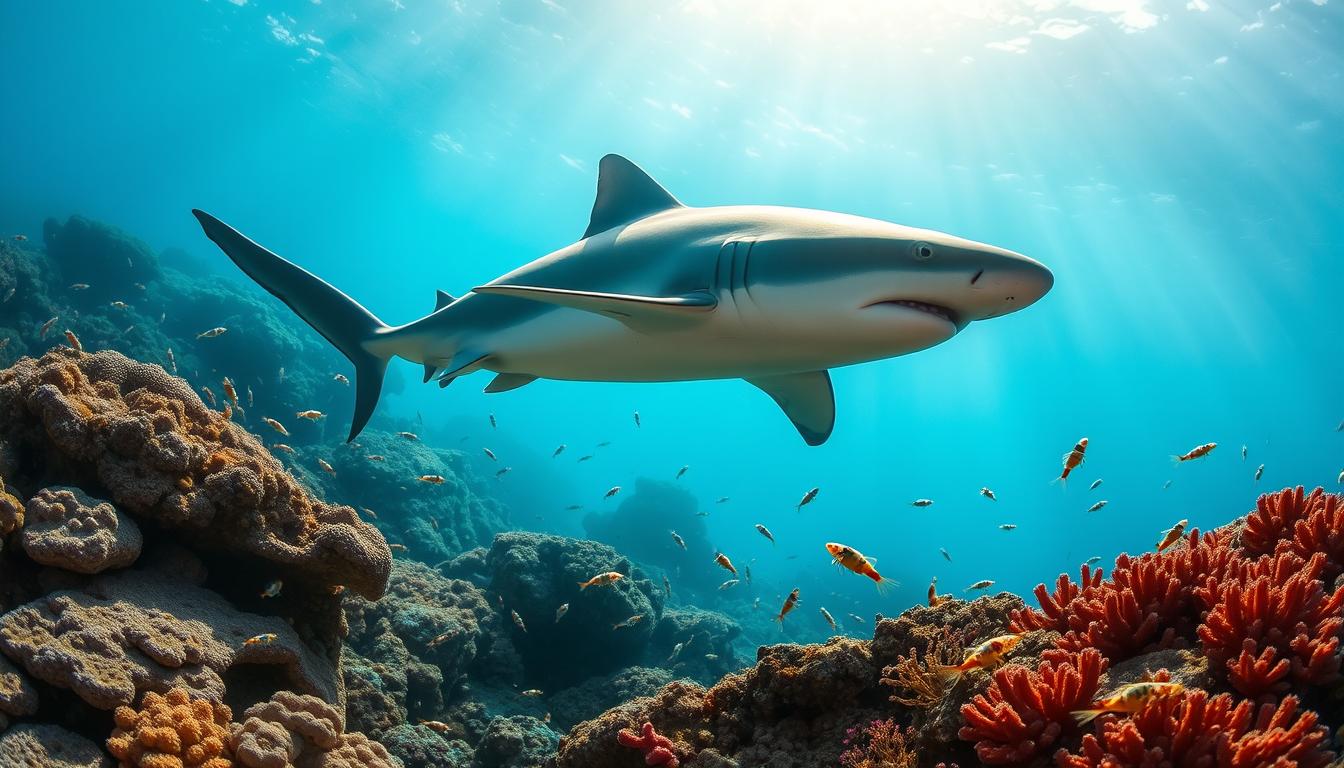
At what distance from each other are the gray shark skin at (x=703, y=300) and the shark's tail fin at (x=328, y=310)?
1 cm

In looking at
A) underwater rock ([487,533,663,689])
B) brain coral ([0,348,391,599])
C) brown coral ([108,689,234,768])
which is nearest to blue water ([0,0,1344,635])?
underwater rock ([487,533,663,689])

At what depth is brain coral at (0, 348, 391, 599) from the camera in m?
4.17

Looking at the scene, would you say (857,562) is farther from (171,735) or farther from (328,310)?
(328,310)

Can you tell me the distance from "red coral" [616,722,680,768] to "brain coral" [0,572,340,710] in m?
2.16

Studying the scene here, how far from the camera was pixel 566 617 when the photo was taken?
1073 centimetres

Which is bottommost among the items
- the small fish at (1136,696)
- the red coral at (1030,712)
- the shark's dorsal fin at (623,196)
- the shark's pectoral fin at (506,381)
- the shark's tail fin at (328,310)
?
the red coral at (1030,712)

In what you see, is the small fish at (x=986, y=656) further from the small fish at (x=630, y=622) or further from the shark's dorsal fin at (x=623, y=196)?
the small fish at (x=630, y=622)

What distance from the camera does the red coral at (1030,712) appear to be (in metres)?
2.20

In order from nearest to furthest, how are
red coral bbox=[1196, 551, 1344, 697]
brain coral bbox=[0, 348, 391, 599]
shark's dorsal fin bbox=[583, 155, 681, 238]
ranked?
red coral bbox=[1196, 551, 1344, 697] < brain coral bbox=[0, 348, 391, 599] < shark's dorsal fin bbox=[583, 155, 681, 238]

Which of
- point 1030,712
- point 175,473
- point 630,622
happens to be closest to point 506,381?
point 175,473

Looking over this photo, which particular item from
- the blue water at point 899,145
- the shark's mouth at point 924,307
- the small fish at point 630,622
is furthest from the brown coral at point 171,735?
the blue water at point 899,145

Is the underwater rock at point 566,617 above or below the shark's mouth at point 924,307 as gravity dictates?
below

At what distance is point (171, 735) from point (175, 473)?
6.05ft

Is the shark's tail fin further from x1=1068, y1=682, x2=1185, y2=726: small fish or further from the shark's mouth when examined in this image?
x1=1068, y1=682, x2=1185, y2=726: small fish
